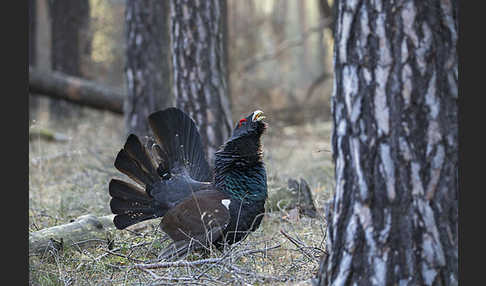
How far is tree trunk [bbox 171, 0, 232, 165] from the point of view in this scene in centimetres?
593

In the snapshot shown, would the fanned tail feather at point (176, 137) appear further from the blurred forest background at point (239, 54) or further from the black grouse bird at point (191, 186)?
the blurred forest background at point (239, 54)

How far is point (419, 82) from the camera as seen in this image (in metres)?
2.52

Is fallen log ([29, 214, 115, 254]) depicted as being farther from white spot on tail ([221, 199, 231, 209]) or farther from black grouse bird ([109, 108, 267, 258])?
white spot on tail ([221, 199, 231, 209])

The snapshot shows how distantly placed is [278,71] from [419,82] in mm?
13395

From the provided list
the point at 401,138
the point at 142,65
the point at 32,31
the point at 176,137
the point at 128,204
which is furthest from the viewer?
A: the point at 32,31

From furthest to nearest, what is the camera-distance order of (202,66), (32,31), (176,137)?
(32,31) → (202,66) → (176,137)

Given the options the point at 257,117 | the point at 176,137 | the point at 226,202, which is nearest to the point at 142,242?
the point at 226,202

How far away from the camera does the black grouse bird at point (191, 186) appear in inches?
161

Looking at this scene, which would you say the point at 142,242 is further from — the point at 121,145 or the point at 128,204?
the point at 121,145

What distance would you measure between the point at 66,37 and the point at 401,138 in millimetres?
11383

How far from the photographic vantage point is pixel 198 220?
4098 mm

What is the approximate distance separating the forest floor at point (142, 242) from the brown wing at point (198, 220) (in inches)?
8.0

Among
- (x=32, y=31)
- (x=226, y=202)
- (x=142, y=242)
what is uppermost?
(x=32, y=31)

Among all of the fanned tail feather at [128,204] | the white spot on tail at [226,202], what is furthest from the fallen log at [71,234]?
the white spot on tail at [226,202]
